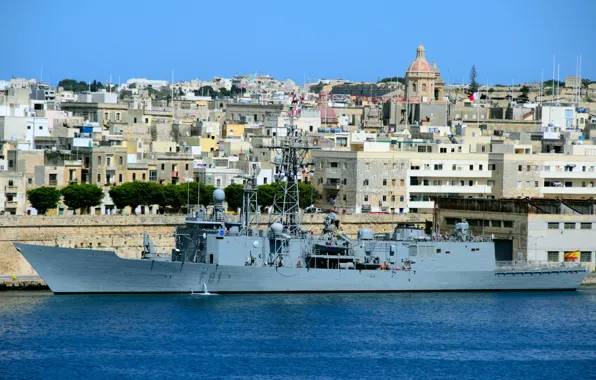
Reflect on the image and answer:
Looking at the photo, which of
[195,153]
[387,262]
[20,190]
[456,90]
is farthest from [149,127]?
[456,90]

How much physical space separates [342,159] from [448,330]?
2323cm

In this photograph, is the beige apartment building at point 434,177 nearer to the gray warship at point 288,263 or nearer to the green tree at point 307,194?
the green tree at point 307,194

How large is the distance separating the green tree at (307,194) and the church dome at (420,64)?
2592cm

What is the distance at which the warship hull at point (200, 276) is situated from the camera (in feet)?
158

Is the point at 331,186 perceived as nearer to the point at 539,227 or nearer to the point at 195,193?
the point at 195,193

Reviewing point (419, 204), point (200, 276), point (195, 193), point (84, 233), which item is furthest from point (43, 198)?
point (419, 204)

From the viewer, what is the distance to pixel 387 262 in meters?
51.4

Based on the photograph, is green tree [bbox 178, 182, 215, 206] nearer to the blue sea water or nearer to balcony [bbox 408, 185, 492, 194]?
balcony [bbox 408, 185, 492, 194]

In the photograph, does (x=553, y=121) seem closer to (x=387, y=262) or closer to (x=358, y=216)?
(x=358, y=216)

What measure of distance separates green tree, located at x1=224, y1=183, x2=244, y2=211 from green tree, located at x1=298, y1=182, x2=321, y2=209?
2.72 meters

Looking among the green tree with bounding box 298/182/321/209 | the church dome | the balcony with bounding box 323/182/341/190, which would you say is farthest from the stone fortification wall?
the church dome

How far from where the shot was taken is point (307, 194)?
6569cm

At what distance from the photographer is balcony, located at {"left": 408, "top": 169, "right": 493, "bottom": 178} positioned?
6694 centimetres

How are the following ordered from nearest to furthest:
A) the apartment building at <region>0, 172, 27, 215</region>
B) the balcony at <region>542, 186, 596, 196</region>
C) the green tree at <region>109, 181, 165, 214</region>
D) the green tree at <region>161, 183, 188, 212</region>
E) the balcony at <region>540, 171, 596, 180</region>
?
the apartment building at <region>0, 172, 27, 215</region> < the green tree at <region>109, 181, 165, 214</region> < the green tree at <region>161, 183, 188, 212</region> < the balcony at <region>542, 186, 596, 196</region> < the balcony at <region>540, 171, 596, 180</region>
